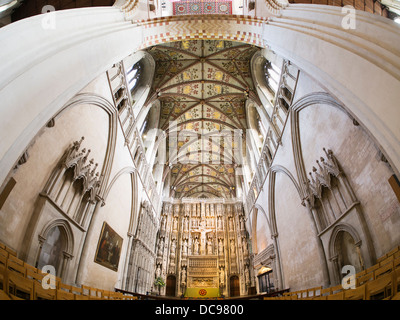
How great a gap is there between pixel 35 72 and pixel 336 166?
9.08 m

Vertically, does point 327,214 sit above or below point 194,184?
below

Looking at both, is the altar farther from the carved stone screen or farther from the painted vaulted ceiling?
the painted vaulted ceiling

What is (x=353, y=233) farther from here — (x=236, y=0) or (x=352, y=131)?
(x=236, y=0)

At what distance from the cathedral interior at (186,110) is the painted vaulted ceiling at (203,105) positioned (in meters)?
0.14

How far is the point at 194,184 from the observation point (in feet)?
89.8

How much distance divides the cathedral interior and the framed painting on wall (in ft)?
0.30

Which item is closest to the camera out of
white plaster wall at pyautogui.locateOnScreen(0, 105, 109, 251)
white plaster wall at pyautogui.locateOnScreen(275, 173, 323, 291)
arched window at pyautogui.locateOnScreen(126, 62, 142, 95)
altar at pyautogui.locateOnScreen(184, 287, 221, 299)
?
white plaster wall at pyautogui.locateOnScreen(0, 105, 109, 251)

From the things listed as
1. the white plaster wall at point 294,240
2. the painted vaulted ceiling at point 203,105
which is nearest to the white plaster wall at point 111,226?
the painted vaulted ceiling at point 203,105

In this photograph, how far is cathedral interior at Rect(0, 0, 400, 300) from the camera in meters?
5.00

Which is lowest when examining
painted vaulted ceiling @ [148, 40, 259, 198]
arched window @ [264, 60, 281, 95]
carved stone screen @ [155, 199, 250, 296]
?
carved stone screen @ [155, 199, 250, 296]

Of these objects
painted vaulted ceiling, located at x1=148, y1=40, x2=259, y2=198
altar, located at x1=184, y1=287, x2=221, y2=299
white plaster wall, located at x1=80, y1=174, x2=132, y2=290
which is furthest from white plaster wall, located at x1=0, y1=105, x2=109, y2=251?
altar, located at x1=184, y1=287, x2=221, y2=299

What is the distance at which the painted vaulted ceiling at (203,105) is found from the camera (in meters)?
15.1

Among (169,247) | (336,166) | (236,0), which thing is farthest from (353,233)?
(169,247)

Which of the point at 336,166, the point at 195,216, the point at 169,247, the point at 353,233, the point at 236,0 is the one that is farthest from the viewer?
the point at 195,216
